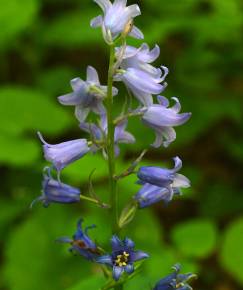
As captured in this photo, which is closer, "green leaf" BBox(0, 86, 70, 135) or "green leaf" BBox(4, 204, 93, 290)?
"green leaf" BBox(4, 204, 93, 290)

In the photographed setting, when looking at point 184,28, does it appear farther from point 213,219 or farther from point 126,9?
point 126,9

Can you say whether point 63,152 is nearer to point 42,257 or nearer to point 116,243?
point 116,243

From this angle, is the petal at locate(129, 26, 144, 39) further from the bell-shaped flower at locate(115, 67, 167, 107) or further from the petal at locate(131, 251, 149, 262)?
the petal at locate(131, 251, 149, 262)

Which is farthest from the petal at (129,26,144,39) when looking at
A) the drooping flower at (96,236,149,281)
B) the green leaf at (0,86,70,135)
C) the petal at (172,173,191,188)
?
the green leaf at (0,86,70,135)

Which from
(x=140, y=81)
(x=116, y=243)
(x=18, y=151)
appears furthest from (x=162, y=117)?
(x=18, y=151)

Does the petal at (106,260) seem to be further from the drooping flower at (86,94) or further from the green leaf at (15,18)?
the green leaf at (15,18)

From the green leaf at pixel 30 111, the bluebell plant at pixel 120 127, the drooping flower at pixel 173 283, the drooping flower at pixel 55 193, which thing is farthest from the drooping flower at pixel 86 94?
the green leaf at pixel 30 111

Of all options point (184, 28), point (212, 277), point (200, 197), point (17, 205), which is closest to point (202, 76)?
point (184, 28)
